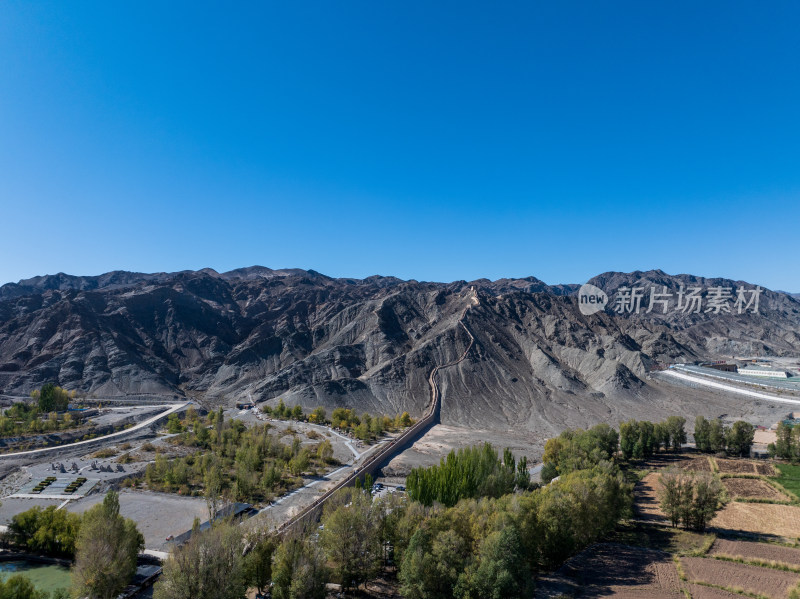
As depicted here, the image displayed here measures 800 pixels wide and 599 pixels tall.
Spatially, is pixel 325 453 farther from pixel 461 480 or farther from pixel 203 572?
pixel 203 572

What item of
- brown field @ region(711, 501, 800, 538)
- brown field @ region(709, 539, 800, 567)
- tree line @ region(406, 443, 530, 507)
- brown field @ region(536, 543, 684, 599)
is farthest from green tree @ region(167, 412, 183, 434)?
brown field @ region(711, 501, 800, 538)

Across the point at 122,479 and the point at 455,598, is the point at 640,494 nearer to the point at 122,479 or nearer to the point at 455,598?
the point at 455,598

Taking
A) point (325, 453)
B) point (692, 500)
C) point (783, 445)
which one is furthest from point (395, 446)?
point (783, 445)

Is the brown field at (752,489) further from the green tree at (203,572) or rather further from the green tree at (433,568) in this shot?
the green tree at (203,572)

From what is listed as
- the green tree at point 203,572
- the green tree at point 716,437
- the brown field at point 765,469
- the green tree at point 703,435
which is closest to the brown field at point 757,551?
the brown field at point 765,469

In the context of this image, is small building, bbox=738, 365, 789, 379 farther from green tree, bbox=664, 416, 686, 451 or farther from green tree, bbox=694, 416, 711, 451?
green tree, bbox=664, 416, 686, 451

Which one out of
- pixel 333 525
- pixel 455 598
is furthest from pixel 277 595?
pixel 455 598
